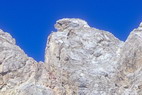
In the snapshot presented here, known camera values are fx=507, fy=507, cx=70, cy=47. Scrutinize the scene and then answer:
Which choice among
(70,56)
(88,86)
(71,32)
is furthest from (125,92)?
(71,32)

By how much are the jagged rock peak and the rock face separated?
2.95 metres

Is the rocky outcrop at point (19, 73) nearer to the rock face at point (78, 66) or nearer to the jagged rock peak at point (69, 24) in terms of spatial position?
the rock face at point (78, 66)

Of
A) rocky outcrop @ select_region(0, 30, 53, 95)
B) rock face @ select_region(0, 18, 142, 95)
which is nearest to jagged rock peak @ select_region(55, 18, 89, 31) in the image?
rock face @ select_region(0, 18, 142, 95)

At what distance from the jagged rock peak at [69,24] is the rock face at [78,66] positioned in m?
2.95

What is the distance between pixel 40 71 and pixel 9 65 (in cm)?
454

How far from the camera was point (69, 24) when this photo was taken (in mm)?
76750

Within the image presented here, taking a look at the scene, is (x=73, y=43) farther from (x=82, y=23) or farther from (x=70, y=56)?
(x=82, y=23)

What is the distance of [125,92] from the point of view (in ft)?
190

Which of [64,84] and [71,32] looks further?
[71,32]

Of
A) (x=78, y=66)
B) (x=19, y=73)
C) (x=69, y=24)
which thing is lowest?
(x=78, y=66)

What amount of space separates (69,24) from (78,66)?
47.8 feet

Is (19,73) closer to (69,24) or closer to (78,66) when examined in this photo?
(78,66)

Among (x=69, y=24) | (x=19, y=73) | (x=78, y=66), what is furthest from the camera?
(x=69, y=24)

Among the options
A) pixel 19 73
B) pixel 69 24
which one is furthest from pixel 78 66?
pixel 69 24
